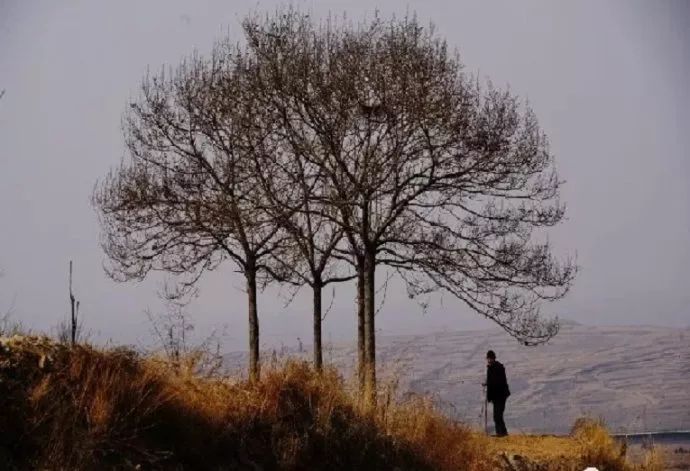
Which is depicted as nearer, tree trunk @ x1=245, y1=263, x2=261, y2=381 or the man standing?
the man standing

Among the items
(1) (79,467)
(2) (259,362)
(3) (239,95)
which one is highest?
(3) (239,95)

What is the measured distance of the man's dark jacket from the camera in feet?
65.0

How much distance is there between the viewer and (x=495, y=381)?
1981cm

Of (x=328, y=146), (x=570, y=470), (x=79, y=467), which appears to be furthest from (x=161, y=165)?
(x=79, y=467)

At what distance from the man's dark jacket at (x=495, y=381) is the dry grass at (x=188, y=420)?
6.34 m

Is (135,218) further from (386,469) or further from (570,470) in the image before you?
(386,469)

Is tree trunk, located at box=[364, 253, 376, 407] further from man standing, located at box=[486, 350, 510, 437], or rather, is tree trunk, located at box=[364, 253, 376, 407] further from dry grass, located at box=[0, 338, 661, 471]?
dry grass, located at box=[0, 338, 661, 471]

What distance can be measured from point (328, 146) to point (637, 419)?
9341 mm

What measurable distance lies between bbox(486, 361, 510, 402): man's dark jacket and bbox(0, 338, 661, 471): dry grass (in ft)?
20.8

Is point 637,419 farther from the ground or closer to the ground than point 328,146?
closer to the ground

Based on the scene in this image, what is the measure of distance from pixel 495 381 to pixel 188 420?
11291mm

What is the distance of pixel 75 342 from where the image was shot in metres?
9.59

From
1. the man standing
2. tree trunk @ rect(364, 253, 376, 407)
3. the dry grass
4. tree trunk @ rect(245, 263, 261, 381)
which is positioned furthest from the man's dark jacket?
tree trunk @ rect(245, 263, 261, 381)

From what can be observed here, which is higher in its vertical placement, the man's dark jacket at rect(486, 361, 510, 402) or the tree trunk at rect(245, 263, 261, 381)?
the tree trunk at rect(245, 263, 261, 381)
